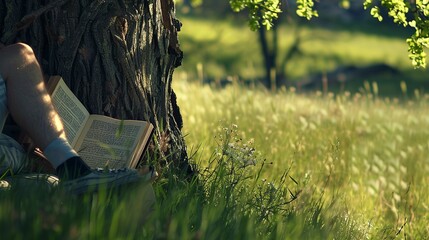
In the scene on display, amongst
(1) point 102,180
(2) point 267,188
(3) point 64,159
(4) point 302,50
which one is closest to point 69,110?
(3) point 64,159

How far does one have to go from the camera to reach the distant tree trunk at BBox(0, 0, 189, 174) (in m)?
5.11

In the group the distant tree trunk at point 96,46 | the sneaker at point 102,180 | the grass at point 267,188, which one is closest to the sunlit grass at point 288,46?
the grass at point 267,188

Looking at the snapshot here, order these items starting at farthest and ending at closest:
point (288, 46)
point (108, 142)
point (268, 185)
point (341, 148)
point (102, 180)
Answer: point (288, 46) → point (341, 148) → point (268, 185) → point (108, 142) → point (102, 180)

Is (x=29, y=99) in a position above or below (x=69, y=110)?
above

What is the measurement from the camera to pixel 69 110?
196 inches

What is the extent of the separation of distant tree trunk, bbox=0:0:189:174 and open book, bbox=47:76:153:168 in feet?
0.45

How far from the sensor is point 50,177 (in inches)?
173

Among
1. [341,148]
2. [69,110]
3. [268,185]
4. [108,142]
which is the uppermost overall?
[69,110]

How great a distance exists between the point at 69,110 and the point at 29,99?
1.60 feet

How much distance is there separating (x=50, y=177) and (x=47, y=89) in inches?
27.3

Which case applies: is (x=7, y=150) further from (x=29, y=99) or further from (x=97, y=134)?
(x=97, y=134)

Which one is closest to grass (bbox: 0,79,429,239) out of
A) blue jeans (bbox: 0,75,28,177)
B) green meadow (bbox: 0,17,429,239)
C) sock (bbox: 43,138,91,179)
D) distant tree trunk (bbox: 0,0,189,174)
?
green meadow (bbox: 0,17,429,239)

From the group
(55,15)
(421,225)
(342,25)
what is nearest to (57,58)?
(55,15)

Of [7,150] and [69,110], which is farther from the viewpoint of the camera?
[69,110]
